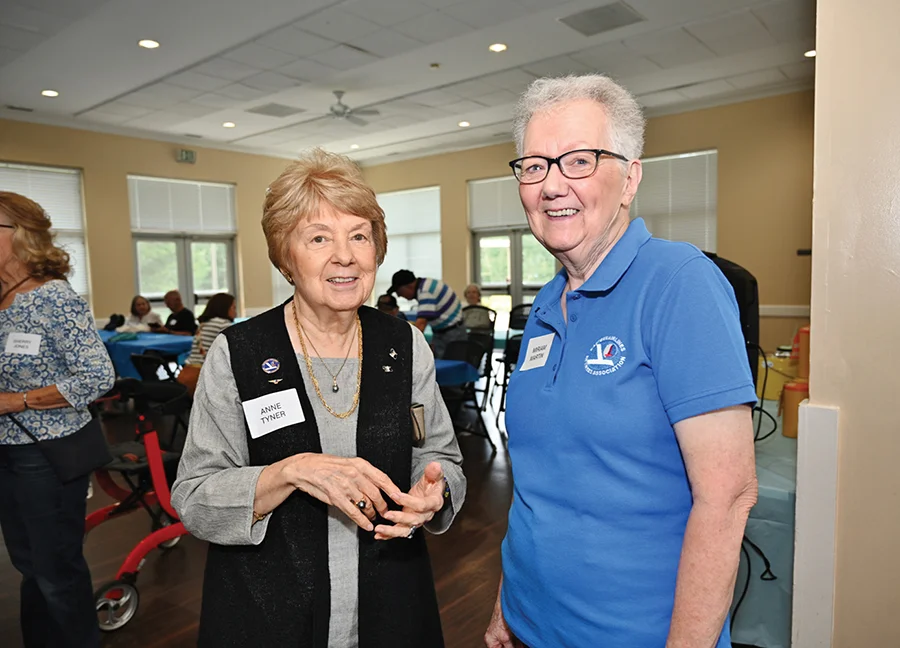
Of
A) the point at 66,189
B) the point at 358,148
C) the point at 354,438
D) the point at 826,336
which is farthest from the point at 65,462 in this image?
the point at 358,148

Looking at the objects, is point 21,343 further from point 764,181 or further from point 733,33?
point 764,181

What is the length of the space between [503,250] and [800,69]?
486 centimetres

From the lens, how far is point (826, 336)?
1.66m

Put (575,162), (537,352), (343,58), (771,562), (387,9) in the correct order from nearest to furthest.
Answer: (575,162), (537,352), (771,562), (387,9), (343,58)

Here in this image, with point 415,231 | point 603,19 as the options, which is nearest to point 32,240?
point 603,19

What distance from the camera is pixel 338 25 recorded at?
5113mm

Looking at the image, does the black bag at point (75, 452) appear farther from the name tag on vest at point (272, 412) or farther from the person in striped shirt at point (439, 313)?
the person in striped shirt at point (439, 313)

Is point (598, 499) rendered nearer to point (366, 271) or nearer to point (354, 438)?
point (354, 438)

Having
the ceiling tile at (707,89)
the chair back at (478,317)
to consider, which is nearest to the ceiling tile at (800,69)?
the ceiling tile at (707,89)

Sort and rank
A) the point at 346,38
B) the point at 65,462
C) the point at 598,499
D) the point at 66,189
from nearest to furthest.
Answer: the point at 598,499 < the point at 65,462 < the point at 346,38 < the point at 66,189

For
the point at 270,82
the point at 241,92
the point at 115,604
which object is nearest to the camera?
the point at 115,604

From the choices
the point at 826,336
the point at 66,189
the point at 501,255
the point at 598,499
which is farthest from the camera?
the point at 501,255

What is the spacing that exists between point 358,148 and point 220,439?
9.87m

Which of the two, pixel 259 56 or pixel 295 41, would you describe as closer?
pixel 295 41
